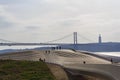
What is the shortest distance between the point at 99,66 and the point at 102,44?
67941 millimetres

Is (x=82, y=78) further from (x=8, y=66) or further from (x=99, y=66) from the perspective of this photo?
(x=8, y=66)

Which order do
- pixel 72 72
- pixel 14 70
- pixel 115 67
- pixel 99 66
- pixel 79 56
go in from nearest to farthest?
pixel 115 67 → pixel 99 66 → pixel 14 70 → pixel 72 72 → pixel 79 56

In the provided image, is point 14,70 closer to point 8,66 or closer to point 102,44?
point 8,66

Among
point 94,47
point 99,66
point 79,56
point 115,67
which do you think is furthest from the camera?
point 94,47

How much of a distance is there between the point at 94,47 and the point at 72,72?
62632 mm

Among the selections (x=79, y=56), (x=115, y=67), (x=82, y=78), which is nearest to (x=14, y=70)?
(x=82, y=78)

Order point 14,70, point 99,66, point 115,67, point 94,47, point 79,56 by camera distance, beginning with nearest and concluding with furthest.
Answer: point 115,67
point 99,66
point 14,70
point 79,56
point 94,47

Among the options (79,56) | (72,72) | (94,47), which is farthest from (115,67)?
(94,47)

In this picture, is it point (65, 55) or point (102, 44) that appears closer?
point (65, 55)

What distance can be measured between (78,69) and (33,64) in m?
4.06

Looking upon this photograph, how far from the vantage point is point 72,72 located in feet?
90.4

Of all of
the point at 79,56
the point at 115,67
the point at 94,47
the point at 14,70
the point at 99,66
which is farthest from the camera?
the point at 94,47

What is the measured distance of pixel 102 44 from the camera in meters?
91.1

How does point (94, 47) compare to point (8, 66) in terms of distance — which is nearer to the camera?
point (8, 66)
